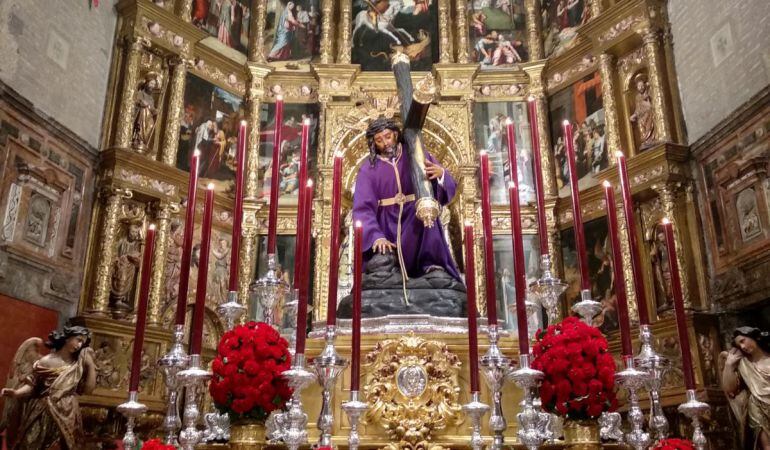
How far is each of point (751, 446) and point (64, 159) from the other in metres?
9.57

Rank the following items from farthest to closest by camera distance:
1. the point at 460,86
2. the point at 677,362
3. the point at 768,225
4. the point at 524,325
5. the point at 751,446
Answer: the point at 460,86 → the point at 677,362 → the point at 768,225 → the point at 751,446 → the point at 524,325

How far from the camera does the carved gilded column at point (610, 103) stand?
11.7 metres

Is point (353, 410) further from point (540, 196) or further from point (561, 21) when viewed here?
point (561, 21)

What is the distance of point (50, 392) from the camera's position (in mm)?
5828

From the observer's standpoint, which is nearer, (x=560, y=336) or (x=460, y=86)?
(x=560, y=336)

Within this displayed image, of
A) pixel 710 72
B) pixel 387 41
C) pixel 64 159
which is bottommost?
pixel 64 159

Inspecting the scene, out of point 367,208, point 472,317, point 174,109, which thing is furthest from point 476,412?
point 174,109

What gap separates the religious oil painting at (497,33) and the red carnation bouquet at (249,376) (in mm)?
11582

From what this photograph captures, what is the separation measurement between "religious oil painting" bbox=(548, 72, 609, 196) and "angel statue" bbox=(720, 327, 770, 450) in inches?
247

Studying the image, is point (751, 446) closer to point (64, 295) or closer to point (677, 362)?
point (677, 362)

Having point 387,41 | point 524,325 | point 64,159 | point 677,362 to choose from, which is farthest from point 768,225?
point 64,159

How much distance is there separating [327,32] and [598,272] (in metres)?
7.68

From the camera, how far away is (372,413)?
176 inches

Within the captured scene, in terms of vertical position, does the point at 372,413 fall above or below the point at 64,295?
below
